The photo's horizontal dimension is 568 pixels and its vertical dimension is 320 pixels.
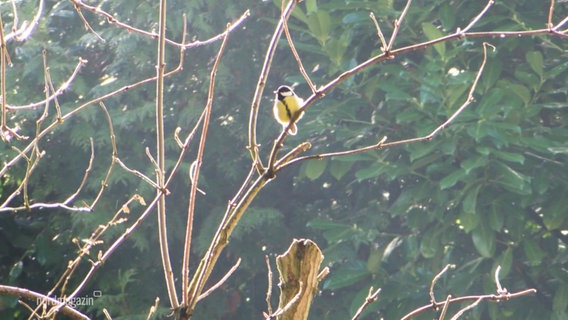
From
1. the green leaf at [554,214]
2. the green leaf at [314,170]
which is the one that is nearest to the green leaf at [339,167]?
the green leaf at [314,170]

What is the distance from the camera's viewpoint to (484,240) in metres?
3.96

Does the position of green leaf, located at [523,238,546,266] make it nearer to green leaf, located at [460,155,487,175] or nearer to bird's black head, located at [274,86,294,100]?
green leaf, located at [460,155,487,175]

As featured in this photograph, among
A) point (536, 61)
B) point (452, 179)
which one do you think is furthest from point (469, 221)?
point (536, 61)

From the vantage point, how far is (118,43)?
14.7ft

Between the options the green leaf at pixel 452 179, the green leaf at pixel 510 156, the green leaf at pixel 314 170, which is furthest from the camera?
the green leaf at pixel 314 170

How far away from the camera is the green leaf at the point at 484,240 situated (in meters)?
3.93

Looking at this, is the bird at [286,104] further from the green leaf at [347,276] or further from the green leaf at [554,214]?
the green leaf at [554,214]

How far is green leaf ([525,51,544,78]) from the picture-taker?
3.92m

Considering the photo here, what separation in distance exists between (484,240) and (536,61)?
2.91 ft

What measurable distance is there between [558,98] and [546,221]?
0.62 meters

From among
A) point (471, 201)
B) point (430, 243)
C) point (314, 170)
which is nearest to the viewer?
point (471, 201)

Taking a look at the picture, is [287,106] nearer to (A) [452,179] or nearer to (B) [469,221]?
(A) [452,179]

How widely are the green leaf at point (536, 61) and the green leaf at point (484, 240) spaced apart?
784mm

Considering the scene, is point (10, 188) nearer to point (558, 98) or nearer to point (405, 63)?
point (405, 63)
